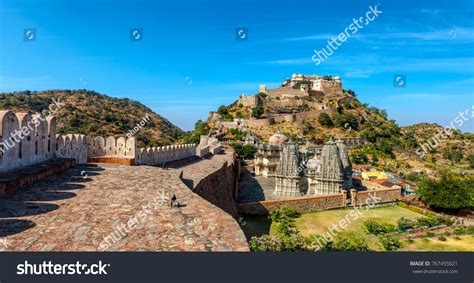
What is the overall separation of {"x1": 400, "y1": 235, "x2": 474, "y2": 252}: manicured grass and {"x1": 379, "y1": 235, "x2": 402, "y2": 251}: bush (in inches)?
14.0

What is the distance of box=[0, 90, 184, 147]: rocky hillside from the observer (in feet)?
165

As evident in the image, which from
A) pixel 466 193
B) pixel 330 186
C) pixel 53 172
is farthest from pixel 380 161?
pixel 53 172

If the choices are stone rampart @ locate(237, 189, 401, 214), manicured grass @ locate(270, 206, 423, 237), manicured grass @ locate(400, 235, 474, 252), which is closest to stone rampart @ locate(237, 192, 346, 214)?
stone rampart @ locate(237, 189, 401, 214)

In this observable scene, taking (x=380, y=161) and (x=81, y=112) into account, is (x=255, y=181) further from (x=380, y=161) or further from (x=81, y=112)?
(x=81, y=112)

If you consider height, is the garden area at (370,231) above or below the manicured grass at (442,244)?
above

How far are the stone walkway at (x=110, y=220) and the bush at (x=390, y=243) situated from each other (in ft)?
41.8

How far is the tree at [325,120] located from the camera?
66.6 meters

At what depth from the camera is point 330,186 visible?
24.2 metres

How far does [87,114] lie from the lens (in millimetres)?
58000

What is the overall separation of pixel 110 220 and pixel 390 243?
15403mm

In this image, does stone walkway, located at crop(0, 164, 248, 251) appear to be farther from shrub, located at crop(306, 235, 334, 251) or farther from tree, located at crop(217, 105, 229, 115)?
tree, located at crop(217, 105, 229, 115)

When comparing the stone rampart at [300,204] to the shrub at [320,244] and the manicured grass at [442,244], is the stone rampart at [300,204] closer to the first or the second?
the shrub at [320,244]

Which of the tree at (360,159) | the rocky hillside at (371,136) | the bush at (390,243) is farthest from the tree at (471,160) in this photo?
the bush at (390,243)

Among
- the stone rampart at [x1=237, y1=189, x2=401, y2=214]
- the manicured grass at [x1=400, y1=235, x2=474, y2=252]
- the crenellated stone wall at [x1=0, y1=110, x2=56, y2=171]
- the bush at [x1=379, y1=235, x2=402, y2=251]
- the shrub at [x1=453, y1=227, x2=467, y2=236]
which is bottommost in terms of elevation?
the manicured grass at [x1=400, y1=235, x2=474, y2=252]
